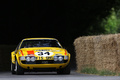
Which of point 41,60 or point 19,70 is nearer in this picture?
point 41,60

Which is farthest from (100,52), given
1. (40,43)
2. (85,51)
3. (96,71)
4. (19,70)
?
(19,70)

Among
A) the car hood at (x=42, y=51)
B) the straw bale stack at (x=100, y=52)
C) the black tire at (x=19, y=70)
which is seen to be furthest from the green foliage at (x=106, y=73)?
the black tire at (x=19, y=70)

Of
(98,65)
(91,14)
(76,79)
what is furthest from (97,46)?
(91,14)

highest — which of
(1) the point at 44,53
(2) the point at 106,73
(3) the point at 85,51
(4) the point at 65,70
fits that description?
(3) the point at 85,51

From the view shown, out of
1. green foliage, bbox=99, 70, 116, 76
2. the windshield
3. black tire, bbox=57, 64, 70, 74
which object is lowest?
green foliage, bbox=99, 70, 116, 76

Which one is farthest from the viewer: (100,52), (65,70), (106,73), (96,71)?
(96,71)

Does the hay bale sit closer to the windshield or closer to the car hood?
the windshield

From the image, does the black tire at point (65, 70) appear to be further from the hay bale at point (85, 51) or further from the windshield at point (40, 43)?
the hay bale at point (85, 51)

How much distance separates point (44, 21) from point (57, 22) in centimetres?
99

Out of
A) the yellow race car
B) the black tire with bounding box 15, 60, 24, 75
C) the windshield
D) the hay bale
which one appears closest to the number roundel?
the yellow race car

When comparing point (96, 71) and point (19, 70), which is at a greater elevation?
point (19, 70)

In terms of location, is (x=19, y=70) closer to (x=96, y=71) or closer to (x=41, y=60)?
(x=41, y=60)

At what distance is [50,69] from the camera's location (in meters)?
17.3

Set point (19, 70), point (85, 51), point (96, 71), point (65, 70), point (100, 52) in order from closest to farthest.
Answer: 1. point (19, 70)
2. point (65, 70)
3. point (100, 52)
4. point (96, 71)
5. point (85, 51)
